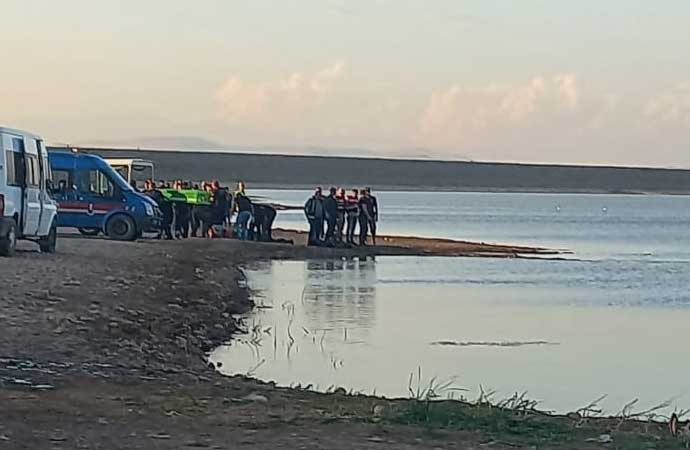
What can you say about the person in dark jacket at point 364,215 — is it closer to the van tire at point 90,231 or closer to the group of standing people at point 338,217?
the group of standing people at point 338,217

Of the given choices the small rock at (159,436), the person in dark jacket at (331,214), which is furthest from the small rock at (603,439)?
the person in dark jacket at (331,214)

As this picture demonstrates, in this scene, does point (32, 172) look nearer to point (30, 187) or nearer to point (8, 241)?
point (30, 187)

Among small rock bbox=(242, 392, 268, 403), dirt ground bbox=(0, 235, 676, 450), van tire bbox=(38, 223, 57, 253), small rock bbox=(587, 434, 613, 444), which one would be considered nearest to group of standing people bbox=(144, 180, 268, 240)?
van tire bbox=(38, 223, 57, 253)

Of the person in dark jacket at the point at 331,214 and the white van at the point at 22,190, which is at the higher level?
the person in dark jacket at the point at 331,214

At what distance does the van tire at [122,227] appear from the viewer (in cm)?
3459

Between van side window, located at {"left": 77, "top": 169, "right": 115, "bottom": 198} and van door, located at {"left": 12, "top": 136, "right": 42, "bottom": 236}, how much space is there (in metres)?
8.25

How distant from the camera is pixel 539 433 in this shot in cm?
1017

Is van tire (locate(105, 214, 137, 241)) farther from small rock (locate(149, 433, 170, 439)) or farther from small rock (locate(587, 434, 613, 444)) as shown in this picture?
small rock (locate(587, 434, 613, 444))

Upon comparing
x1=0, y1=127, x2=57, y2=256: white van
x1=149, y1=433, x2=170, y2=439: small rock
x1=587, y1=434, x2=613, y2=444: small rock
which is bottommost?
x1=149, y1=433, x2=170, y2=439: small rock

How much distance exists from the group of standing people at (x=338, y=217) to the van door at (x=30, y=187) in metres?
13.4

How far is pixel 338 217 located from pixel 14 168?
16.1m

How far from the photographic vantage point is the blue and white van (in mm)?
33969

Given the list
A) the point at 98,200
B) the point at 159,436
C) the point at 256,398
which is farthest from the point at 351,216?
the point at 159,436

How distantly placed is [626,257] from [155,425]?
3457 cm
